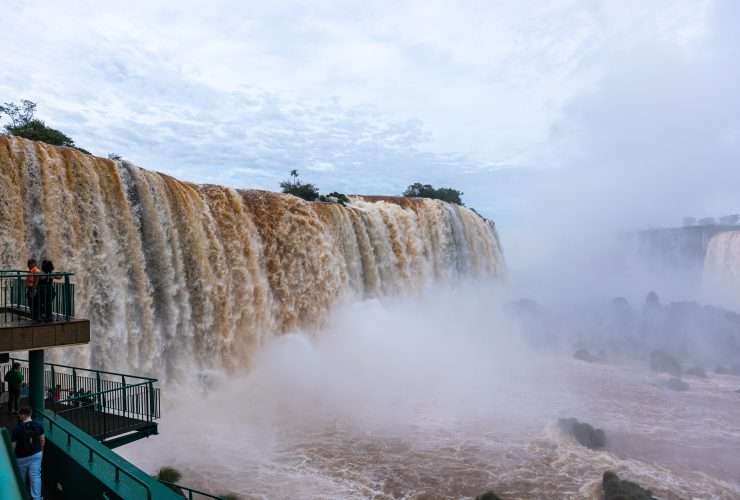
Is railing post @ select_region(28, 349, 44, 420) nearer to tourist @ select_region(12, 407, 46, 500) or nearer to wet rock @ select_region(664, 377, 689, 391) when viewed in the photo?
tourist @ select_region(12, 407, 46, 500)

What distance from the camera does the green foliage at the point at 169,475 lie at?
40.7ft

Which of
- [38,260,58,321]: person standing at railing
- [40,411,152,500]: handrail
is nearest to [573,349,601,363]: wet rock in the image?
[40,411,152,500]: handrail

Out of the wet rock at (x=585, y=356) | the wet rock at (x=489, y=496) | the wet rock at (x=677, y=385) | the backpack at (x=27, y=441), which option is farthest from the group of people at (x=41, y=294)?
the wet rock at (x=585, y=356)

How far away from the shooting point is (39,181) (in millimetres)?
13859

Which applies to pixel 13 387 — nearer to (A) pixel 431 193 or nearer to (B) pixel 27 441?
(B) pixel 27 441

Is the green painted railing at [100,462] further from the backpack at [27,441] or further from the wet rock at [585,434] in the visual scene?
the wet rock at [585,434]

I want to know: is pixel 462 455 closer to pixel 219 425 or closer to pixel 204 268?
pixel 219 425

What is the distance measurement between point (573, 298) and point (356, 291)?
41.3 meters

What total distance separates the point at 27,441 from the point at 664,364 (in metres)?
29.5

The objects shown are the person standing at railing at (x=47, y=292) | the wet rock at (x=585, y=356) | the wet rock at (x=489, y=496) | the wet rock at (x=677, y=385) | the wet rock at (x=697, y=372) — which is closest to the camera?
the person standing at railing at (x=47, y=292)

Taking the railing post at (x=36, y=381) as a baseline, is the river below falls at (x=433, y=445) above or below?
below

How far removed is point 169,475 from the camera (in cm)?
1255

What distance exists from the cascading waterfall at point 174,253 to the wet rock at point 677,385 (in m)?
13.8

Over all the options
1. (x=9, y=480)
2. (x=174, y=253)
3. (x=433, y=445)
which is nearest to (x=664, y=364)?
(x=433, y=445)
